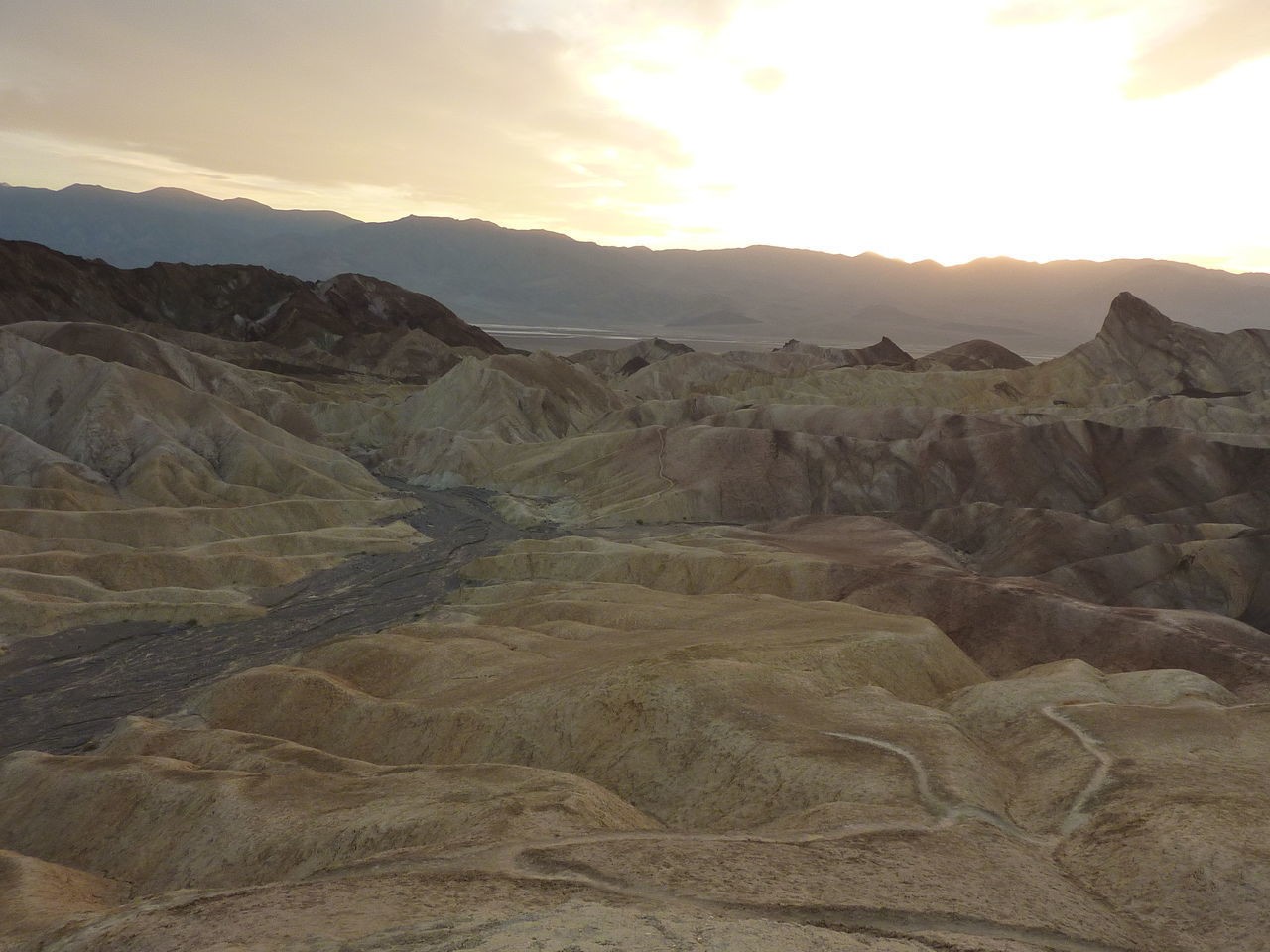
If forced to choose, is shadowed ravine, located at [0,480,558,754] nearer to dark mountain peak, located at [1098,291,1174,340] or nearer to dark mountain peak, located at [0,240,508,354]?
dark mountain peak, located at [0,240,508,354]

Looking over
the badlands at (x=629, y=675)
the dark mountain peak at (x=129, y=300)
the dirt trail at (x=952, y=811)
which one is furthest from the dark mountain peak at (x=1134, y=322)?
the dark mountain peak at (x=129, y=300)

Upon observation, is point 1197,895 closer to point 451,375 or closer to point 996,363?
point 451,375

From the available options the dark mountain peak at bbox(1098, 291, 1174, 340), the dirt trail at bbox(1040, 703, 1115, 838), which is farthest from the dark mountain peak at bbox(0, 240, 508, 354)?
the dirt trail at bbox(1040, 703, 1115, 838)

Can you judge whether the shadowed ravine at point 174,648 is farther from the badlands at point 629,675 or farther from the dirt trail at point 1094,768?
the dirt trail at point 1094,768

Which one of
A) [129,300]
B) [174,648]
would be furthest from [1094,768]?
[129,300]

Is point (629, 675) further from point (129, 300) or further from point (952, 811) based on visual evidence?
point (129, 300)

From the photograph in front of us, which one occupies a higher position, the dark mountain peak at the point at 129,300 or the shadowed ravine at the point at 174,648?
the dark mountain peak at the point at 129,300
